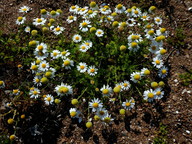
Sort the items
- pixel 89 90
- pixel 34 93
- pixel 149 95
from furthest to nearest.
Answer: pixel 89 90 < pixel 34 93 < pixel 149 95

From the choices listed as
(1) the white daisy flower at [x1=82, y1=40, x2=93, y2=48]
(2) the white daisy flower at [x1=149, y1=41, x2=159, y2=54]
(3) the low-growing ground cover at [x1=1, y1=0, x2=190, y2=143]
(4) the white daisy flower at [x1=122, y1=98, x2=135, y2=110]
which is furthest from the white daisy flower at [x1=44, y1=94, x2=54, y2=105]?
(2) the white daisy flower at [x1=149, y1=41, x2=159, y2=54]

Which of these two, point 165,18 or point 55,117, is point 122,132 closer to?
point 55,117

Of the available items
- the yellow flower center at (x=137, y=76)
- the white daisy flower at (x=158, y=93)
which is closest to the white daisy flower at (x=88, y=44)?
the yellow flower center at (x=137, y=76)

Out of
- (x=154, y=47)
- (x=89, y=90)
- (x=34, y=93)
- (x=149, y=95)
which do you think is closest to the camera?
(x=149, y=95)

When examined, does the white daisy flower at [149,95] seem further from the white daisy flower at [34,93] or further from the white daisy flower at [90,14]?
the white daisy flower at [34,93]

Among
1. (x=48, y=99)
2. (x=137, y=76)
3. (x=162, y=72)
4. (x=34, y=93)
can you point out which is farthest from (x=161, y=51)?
(x=34, y=93)

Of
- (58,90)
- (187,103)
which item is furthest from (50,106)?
(187,103)

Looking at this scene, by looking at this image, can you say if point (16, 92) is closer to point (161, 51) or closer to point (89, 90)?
→ point (89, 90)

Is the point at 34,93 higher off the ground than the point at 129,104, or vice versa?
the point at 34,93

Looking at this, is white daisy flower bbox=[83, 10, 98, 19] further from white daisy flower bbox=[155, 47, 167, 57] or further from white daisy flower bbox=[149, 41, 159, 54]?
white daisy flower bbox=[155, 47, 167, 57]
